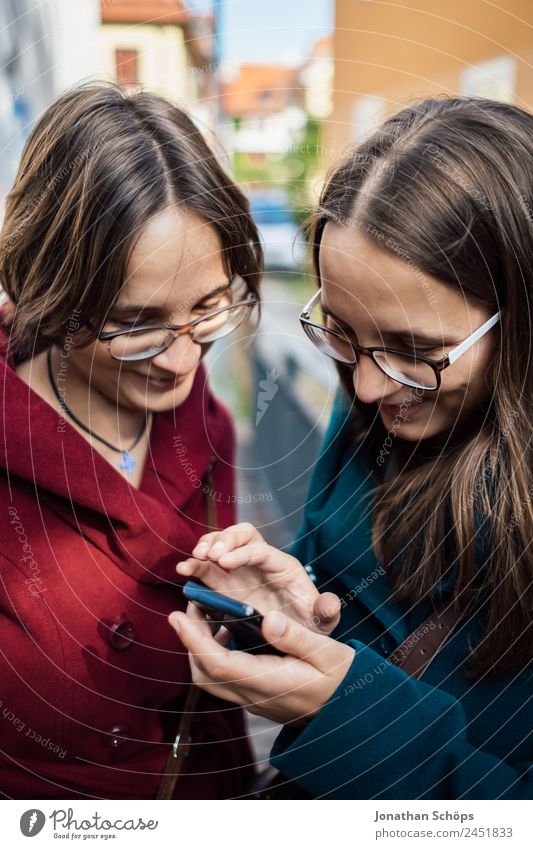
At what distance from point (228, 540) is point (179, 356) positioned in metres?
0.22

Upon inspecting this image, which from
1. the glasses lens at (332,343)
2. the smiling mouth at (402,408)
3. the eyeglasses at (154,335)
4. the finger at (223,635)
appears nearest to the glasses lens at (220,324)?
the eyeglasses at (154,335)

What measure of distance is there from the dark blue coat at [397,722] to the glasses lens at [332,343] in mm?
187

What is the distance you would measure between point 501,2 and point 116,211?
543mm

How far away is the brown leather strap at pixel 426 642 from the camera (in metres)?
0.77

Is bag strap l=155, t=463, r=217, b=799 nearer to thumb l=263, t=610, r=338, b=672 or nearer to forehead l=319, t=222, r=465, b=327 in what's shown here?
thumb l=263, t=610, r=338, b=672

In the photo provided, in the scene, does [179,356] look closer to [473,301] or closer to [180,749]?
[473,301]

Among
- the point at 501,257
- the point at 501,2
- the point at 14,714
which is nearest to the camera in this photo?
the point at 501,257

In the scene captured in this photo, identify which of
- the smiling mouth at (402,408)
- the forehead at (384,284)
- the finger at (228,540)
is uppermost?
the forehead at (384,284)

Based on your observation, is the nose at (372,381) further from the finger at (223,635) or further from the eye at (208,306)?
the finger at (223,635)

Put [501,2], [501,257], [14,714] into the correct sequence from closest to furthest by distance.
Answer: [501,257]
[14,714]
[501,2]

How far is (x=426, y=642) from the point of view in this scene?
781 millimetres

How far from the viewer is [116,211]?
768 millimetres
